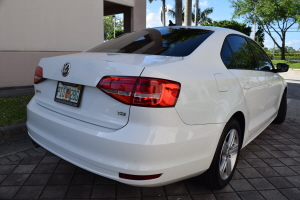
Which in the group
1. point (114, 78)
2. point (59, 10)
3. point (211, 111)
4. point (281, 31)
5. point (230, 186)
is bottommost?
point (230, 186)

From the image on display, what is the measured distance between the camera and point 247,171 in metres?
3.13

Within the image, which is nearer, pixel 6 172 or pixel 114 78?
pixel 114 78

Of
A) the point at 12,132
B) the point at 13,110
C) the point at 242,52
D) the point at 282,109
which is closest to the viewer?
the point at 242,52

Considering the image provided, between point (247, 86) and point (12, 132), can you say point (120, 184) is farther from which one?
point (12, 132)

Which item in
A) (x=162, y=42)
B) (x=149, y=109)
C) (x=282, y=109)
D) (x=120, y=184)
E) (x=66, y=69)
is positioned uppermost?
(x=162, y=42)

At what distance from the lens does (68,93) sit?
2314 mm

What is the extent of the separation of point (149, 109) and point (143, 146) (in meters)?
0.26

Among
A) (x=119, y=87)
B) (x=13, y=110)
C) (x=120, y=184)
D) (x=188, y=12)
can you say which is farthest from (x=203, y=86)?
(x=188, y=12)

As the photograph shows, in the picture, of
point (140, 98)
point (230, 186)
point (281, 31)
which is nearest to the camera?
point (140, 98)

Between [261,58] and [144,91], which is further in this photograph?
[261,58]

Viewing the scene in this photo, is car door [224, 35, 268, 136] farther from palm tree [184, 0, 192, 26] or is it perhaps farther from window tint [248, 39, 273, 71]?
palm tree [184, 0, 192, 26]

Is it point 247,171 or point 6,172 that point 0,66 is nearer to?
point 6,172

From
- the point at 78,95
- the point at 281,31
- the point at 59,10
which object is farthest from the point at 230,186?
the point at 281,31

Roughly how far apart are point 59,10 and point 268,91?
6790mm
